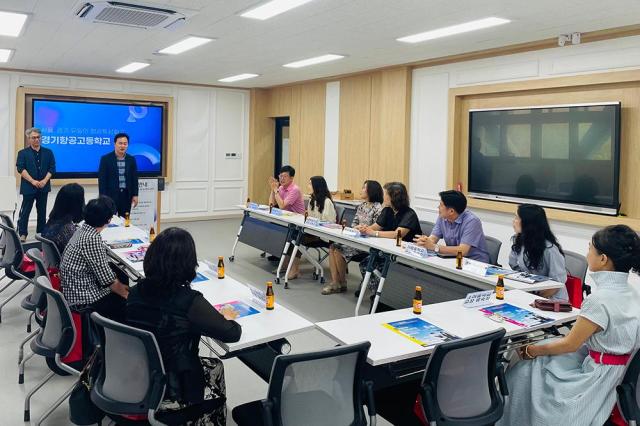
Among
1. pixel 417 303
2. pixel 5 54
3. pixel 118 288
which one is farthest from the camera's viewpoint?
pixel 5 54

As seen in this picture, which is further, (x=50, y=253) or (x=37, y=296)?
(x=50, y=253)

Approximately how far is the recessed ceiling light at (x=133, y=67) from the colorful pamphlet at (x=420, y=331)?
679cm

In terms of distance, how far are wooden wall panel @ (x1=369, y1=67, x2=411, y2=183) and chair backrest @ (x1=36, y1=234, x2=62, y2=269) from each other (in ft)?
16.6

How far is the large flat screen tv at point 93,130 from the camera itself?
30.2 ft

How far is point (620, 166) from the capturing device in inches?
213

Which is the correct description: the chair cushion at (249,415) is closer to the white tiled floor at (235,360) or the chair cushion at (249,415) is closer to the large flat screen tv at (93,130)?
the white tiled floor at (235,360)

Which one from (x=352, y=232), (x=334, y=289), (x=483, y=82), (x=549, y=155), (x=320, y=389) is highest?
(x=483, y=82)

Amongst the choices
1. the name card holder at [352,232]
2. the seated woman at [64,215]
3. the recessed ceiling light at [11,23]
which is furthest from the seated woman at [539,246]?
the recessed ceiling light at [11,23]

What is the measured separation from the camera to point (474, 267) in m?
3.80

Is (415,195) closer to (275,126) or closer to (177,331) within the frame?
(275,126)

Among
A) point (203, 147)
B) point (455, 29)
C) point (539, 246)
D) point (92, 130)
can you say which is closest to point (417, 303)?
point (539, 246)

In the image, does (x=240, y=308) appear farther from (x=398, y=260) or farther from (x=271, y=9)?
(x=271, y=9)

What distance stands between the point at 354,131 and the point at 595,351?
670 centimetres

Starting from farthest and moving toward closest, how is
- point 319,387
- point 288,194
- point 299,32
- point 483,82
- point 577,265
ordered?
point 288,194 < point 483,82 < point 299,32 < point 577,265 < point 319,387
